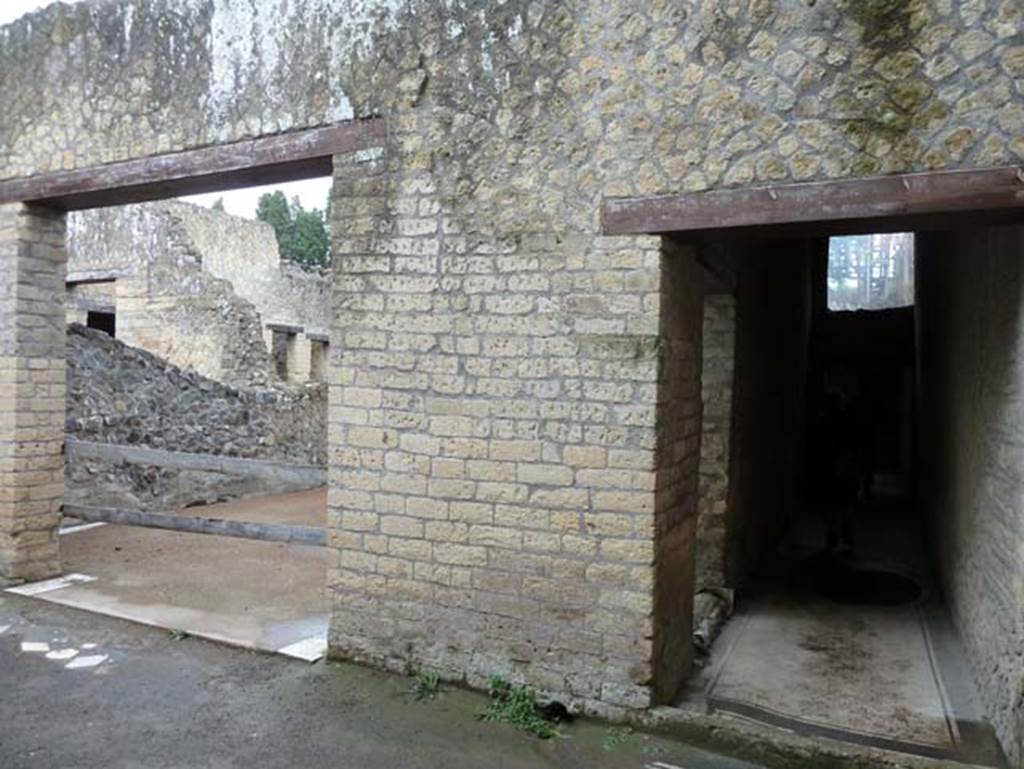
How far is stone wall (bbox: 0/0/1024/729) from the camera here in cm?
369

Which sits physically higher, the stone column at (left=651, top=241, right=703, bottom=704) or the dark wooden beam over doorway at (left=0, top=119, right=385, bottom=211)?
the dark wooden beam over doorway at (left=0, top=119, right=385, bottom=211)

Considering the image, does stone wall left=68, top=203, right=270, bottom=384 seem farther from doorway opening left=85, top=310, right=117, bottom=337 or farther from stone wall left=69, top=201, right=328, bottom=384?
doorway opening left=85, top=310, right=117, bottom=337

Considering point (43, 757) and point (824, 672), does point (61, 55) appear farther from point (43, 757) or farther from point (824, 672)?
point (824, 672)

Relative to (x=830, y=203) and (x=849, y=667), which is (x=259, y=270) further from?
(x=830, y=203)

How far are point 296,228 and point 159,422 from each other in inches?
1307

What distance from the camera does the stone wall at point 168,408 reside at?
9.39m

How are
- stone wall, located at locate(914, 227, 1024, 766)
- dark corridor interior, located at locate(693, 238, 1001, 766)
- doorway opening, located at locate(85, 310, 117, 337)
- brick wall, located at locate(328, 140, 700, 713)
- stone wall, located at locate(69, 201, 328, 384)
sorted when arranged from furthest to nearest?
doorway opening, located at locate(85, 310, 117, 337)
stone wall, located at locate(69, 201, 328, 384)
dark corridor interior, located at locate(693, 238, 1001, 766)
brick wall, located at locate(328, 140, 700, 713)
stone wall, located at locate(914, 227, 1024, 766)

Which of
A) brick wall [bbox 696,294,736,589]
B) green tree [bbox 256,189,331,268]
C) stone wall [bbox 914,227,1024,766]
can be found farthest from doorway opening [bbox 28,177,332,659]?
green tree [bbox 256,189,331,268]

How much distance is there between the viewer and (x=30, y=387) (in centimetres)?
633

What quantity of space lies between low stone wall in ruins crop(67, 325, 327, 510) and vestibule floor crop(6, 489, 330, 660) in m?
0.81

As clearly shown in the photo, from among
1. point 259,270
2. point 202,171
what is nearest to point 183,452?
point 202,171

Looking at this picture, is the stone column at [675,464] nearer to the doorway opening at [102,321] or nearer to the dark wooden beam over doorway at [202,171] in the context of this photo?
the dark wooden beam over doorway at [202,171]

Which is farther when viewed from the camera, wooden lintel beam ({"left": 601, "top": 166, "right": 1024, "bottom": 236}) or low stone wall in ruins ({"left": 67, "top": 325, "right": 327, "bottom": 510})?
low stone wall in ruins ({"left": 67, "top": 325, "right": 327, "bottom": 510})

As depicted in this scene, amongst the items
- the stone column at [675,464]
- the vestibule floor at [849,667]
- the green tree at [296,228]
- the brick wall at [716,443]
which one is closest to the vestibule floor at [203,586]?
A: the stone column at [675,464]
